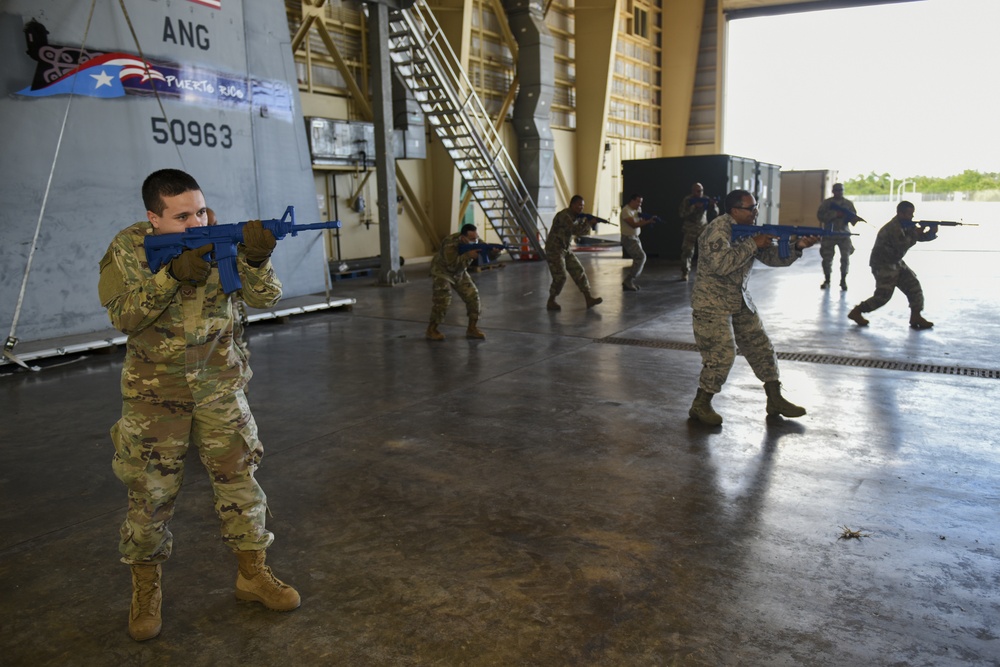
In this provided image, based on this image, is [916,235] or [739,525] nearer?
[739,525]

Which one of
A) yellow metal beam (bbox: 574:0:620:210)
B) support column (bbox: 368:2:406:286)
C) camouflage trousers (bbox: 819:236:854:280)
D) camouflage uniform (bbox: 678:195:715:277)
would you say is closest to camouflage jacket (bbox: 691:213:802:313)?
camouflage trousers (bbox: 819:236:854:280)

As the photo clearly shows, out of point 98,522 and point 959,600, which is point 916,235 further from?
point 98,522

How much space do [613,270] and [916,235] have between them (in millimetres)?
8293

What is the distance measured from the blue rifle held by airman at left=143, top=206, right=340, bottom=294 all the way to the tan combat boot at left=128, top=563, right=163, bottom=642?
1164mm

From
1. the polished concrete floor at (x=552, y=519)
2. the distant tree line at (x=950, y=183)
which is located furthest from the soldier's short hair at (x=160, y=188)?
the distant tree line at (x=950, y=183)

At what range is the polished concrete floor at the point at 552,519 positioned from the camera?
278cm

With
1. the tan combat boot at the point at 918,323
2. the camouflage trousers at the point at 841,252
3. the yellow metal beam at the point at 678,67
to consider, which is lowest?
the tan combat boot at the point at 918,323

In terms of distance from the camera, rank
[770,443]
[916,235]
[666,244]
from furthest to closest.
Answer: [666,244]
[916,235]
[770,443]

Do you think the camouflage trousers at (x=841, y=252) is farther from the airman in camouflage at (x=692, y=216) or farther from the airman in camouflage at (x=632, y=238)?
the airman in camouflage at (x=632, y=238)

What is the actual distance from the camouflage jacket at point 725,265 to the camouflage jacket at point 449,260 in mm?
3801

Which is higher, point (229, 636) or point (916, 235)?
point (916, 235)

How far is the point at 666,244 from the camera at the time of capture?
17.9 metres

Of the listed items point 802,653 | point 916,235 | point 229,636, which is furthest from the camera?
point 916,235

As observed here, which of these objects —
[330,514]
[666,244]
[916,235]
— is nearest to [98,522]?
[330,514]
